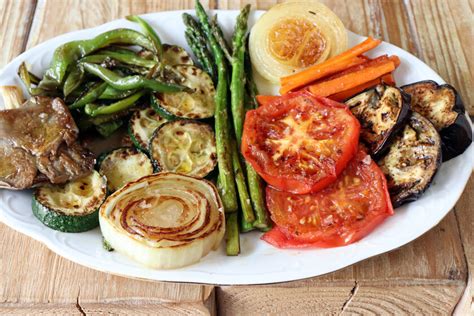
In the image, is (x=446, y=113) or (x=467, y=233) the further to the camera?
(x=467, y=233)

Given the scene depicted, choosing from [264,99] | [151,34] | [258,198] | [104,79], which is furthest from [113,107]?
[258,198]

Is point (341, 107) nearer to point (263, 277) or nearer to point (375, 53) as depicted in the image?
point (375, 53)

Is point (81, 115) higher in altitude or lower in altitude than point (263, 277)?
higher

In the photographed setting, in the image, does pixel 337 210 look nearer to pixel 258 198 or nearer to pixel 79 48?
pixel 258 198

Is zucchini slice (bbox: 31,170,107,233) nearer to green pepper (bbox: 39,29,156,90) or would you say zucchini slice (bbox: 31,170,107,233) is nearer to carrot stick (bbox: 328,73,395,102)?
green pepper (bbox: 39,29,156,90)

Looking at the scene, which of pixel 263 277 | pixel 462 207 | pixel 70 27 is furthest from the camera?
pixel 70 27

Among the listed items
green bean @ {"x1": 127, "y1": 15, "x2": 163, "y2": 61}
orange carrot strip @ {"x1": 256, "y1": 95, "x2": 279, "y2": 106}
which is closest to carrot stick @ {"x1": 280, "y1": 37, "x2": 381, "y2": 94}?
orange carrot strip @ {"x1": 256, "y1": 95, "x2": 279, "y2": 106}

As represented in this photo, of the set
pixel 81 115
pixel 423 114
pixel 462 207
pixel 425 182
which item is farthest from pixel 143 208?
pixel 462 207
